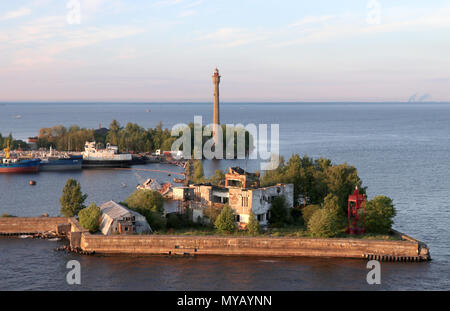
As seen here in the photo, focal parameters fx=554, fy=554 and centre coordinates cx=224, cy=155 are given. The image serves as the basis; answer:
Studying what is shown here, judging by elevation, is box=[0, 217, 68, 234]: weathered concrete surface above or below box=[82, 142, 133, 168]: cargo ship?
below

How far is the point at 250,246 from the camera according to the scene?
43.2 meters

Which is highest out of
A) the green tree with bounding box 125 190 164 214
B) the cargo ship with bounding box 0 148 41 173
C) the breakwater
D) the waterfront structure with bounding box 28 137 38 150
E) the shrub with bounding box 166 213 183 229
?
the waterfront structure with bounding box 28 137 38 150

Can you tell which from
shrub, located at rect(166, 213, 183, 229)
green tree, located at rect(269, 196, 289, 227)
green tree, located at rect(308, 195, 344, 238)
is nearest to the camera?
green tree, located at rect(308, 195, 344, 238)

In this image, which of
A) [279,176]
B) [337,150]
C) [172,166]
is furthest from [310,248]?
[337,150]

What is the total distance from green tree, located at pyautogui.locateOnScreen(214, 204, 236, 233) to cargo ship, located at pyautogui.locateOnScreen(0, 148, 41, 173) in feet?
217

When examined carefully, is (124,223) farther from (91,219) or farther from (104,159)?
(104,159)

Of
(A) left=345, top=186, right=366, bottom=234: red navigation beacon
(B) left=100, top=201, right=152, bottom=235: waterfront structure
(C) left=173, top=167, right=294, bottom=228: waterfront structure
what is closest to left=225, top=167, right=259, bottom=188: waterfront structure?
(C) left=173, top=167, right=294, bottom=228: waterfront structure

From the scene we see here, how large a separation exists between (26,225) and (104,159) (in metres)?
60.3

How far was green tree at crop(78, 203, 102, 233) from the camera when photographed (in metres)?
46.2

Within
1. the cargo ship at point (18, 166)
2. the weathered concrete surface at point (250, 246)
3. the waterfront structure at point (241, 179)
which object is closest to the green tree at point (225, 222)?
the weathered concrete surface at point (250, 246)

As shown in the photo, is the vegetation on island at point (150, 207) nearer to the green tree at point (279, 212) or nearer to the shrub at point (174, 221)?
the shrub at point (174, 221)

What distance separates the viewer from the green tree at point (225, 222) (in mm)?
45625

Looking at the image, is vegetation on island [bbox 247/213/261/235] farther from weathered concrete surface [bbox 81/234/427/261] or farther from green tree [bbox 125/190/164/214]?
green tree [bbox 125/190/164/214]
